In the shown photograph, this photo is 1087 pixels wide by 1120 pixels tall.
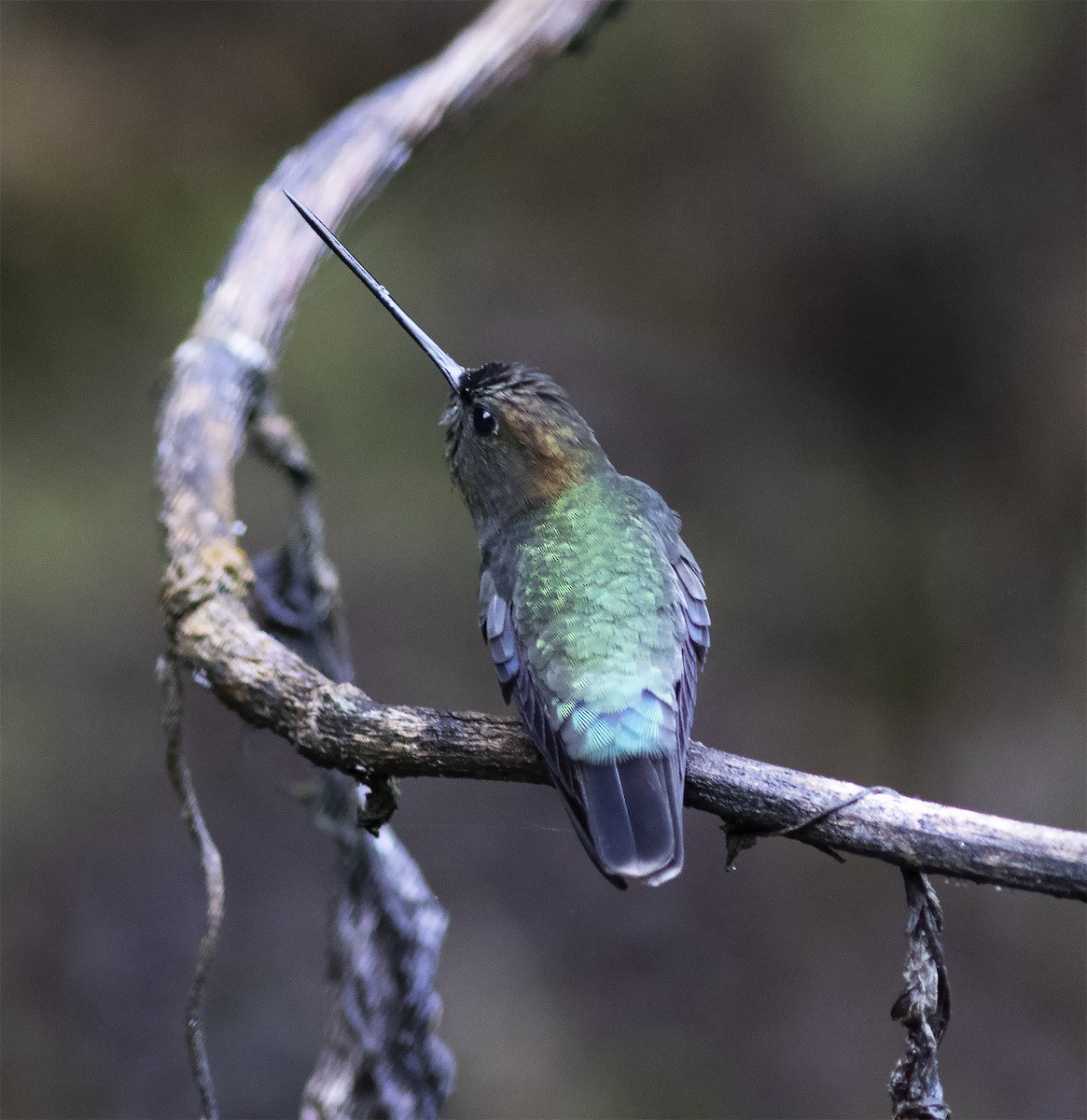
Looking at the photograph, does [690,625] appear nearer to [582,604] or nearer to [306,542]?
[582,604]

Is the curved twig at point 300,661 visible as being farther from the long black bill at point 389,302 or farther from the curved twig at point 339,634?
the long black bill at point 389,302

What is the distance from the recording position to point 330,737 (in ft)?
5.82

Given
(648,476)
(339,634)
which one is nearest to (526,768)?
(339,634)

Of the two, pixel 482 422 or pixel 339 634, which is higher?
pixel 482 422

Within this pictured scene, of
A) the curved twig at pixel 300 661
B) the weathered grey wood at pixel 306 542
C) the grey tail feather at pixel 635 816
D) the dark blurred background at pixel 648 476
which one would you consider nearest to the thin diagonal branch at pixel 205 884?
the weathered grey wood at pixel 306 542

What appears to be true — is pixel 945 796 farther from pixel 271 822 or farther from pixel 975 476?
pixel 271 822

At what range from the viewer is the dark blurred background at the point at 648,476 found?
4477 mm

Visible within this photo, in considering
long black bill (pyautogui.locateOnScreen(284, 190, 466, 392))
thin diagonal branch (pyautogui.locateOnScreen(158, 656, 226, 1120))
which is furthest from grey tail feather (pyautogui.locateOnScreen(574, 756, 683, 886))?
long black bill (pyautogui.locateOnScreen(284, 190, 466, 392))

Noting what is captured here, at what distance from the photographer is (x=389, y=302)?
209 cm

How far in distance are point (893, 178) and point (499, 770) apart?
3883mm

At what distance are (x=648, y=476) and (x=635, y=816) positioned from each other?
333 cm

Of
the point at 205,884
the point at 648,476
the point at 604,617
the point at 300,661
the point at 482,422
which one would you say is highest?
the point at 648,476

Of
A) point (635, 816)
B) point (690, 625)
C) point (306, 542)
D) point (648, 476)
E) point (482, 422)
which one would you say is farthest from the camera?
point (648, 476)

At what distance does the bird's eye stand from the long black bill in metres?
0.07
